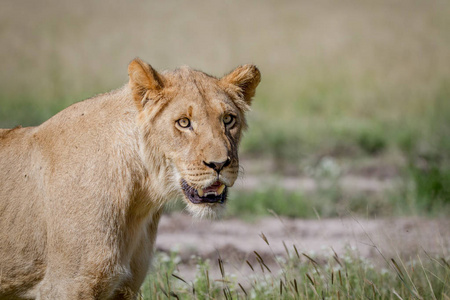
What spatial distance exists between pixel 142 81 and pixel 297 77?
10.9 m

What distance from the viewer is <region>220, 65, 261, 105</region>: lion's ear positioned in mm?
3768

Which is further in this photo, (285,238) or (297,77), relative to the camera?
(297,77)

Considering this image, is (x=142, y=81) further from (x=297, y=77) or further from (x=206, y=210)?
(x=297, y=77)

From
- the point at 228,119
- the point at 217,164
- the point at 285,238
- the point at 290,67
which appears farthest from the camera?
the point at 290,67

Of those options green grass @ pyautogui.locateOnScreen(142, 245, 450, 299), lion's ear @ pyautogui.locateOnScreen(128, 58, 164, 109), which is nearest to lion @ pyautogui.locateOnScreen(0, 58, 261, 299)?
lion's ear @ pyautogui.locateOnScreen(128, 58, 164, 109)

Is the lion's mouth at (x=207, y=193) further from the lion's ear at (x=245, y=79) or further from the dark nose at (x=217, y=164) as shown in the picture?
the lion's ear at (x=245, y=79)

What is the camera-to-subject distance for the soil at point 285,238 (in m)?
5.07

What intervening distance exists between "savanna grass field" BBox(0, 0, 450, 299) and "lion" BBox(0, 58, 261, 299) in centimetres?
379

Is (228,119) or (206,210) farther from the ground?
(228,119)

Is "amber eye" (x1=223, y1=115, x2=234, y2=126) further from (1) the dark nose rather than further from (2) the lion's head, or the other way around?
(1) the dark nose

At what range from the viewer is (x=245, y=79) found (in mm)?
3807

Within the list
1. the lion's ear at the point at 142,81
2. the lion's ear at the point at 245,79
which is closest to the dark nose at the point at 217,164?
the lion's ear at the point at 142,81

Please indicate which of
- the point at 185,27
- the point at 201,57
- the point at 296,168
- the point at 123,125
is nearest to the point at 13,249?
the point at 123,125

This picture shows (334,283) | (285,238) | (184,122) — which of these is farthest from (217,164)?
(285,238)
